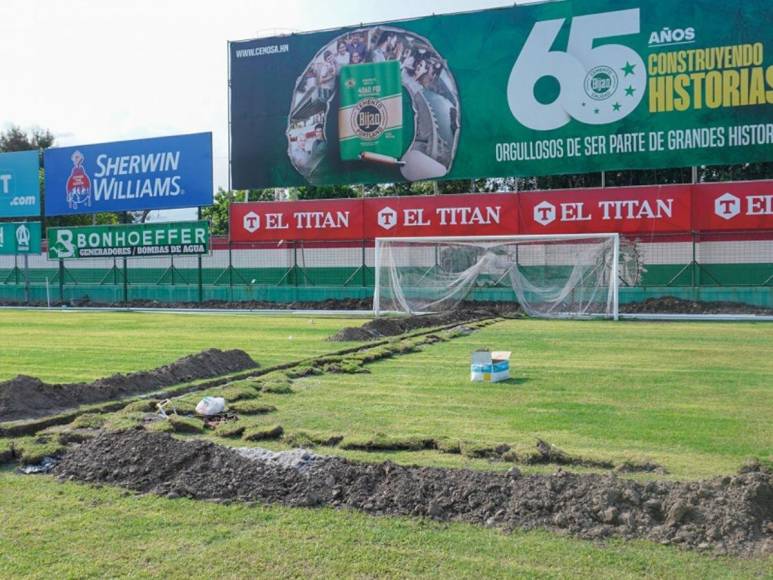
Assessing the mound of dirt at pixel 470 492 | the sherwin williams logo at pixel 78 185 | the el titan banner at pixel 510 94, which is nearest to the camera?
the mound of dirt at pixel 470 492

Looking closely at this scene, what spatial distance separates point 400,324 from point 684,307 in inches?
401

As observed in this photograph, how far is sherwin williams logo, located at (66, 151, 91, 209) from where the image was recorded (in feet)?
125

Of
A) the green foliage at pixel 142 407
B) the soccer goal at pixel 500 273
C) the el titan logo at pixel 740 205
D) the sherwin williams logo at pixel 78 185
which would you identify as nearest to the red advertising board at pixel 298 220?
the soccer goal at pixel 500 273

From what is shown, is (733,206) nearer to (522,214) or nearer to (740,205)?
(740,205)

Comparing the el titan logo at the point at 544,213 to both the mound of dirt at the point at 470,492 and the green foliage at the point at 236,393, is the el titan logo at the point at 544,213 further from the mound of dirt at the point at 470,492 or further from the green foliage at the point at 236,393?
the mound of dirt at the point at 470,492

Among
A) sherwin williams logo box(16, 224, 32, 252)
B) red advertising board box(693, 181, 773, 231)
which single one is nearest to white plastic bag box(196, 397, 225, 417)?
red advertising board box(693, 181, 773, 231)

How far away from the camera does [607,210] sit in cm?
2777

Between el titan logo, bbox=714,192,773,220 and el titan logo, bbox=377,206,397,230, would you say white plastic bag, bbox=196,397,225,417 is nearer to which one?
el titan logo, bbox=714,192,773,220

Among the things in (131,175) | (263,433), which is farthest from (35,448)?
(131,175)

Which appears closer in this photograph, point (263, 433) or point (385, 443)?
point (385, 443)

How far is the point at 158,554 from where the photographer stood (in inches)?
182

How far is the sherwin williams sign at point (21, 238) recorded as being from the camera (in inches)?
1391

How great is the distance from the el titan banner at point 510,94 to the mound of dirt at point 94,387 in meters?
18.6

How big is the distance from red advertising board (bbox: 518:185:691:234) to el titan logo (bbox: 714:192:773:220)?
100 centimetres
